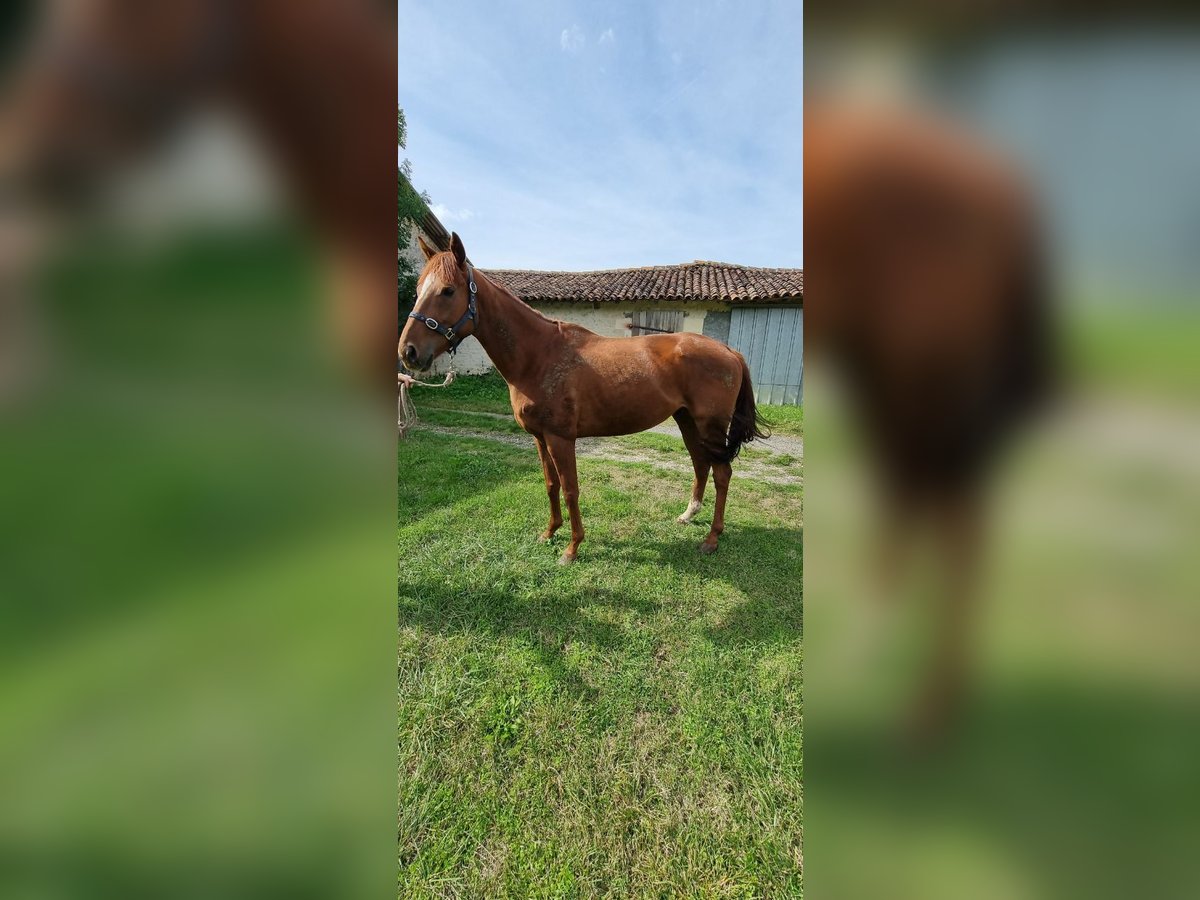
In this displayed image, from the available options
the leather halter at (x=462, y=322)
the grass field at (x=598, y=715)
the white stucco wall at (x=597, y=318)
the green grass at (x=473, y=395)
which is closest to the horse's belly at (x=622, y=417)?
the grass field at (x=598, y=715)

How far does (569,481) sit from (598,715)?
173cm

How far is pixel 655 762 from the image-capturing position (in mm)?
1738

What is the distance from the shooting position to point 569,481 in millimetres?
3385

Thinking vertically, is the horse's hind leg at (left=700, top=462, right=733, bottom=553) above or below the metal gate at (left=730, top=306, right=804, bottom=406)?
below

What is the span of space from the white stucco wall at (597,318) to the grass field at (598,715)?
953cm

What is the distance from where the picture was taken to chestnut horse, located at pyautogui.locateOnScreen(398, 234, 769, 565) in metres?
2.72

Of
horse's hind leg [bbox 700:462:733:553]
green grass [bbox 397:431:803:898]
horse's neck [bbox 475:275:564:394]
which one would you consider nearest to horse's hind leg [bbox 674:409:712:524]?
horse's hind leg [bbox 700:462:733:553]

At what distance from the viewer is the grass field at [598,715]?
54.9 inches

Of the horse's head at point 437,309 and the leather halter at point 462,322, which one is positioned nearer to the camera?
the horse's head at point 437,309
